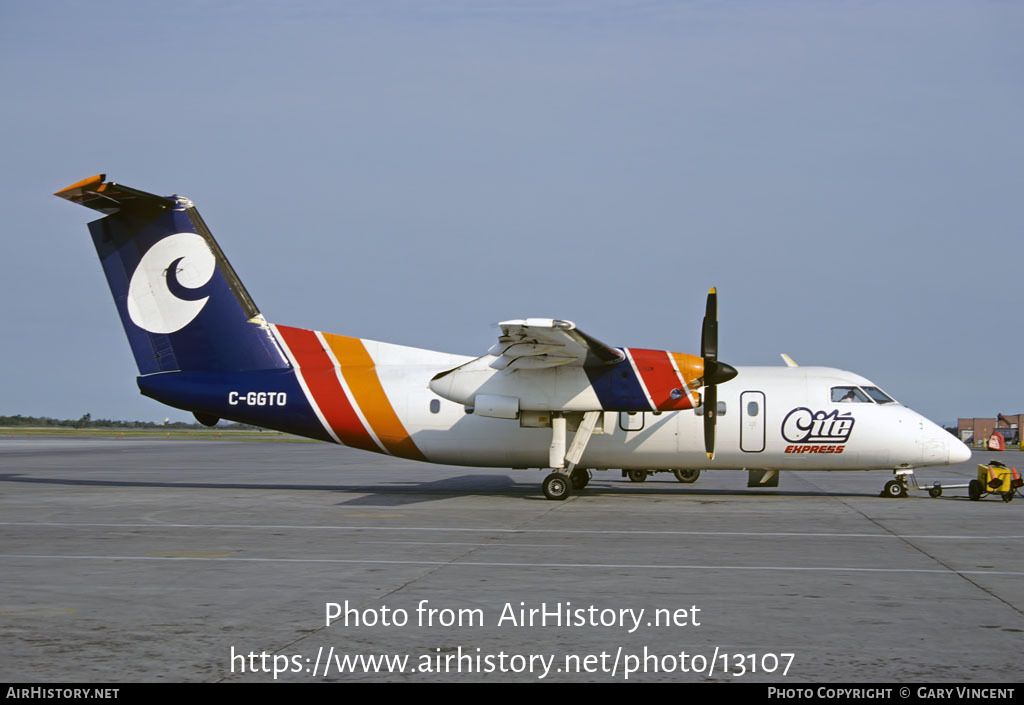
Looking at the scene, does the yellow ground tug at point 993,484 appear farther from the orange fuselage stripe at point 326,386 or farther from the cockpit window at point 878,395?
the orange fuselage stripe at point 326,386

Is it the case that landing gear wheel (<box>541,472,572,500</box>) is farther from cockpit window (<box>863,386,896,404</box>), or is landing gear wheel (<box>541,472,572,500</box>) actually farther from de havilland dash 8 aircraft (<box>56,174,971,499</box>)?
cockpit window (<box>863,386,896,404</box>)

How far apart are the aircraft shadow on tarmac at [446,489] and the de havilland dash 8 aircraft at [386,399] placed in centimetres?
105

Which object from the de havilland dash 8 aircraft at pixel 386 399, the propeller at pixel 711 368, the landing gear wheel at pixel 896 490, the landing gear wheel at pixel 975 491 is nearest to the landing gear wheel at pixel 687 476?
the de havilland dash 8 aircraft at pixel 386 399

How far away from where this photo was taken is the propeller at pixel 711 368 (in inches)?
787

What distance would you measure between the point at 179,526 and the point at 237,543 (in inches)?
104

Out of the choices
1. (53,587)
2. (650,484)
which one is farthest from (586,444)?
(53,587)

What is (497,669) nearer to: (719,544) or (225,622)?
(225,622)

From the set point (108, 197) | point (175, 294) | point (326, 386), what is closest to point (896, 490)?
point (326, 386)

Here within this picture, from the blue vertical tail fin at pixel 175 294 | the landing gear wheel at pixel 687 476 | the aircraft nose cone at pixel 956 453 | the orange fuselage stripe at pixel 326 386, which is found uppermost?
the blue vertical tail fin at pixel 175 294

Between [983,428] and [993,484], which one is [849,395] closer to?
[993,484]

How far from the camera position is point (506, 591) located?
9.81 meters

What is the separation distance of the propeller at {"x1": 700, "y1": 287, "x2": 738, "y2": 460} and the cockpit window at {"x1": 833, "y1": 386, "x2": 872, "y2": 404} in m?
3.52

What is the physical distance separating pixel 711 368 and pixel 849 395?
14.9ft
